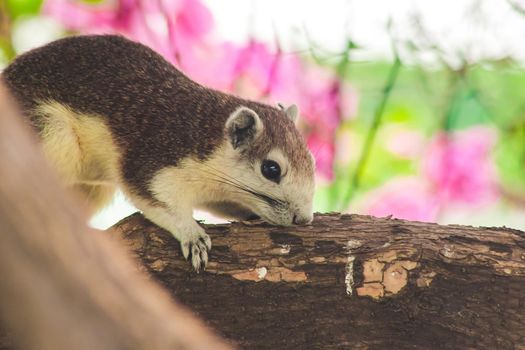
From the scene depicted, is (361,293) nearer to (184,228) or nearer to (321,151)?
Result: (184,228)

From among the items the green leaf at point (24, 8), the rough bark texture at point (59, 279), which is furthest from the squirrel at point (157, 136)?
the rough bark texture at point (59, 279)

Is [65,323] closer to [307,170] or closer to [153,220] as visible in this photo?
[153,220]

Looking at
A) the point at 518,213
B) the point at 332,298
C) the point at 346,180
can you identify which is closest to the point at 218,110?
the point at 332,298

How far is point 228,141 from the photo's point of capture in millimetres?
4207

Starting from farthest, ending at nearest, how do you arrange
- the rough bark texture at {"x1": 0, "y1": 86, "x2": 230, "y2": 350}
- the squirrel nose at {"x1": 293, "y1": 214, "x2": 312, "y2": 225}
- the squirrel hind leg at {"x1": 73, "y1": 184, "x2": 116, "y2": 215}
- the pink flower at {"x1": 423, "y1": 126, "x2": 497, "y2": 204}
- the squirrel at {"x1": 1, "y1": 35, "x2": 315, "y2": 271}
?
the pink flower at {"x1": 423, "y1": 126, "x2": 497, "y2": 204} < the squirrel hind leg at {"x1": 73, "y1": 184, "x2": 116, "y2": 215} < the squirrel at {"x1": 1, "y1": 35, "x2": 315, "y2": 271} < the squirrel nose at {"x1": 293, "y1": 214, "x2": 312, "y2": 225} < the rough bark texture at {"x1": 0, "y1": 86, "x2": 230, "y2": 350}

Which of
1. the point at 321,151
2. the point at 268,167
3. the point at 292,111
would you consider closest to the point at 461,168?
the point at 321,151

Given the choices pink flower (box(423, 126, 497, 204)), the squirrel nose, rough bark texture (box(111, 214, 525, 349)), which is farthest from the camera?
pink flower (box(423, 126, 497, 204))

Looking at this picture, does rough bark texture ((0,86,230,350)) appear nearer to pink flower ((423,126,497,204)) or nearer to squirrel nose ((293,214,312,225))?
squirrel nose ((293,214,312,225))

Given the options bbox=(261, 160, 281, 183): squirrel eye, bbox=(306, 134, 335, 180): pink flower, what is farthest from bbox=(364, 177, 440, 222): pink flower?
bbox=(261, 160, 281, 183): squirrel eye

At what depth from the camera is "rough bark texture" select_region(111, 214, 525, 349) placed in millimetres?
3572

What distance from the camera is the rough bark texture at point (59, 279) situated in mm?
1355

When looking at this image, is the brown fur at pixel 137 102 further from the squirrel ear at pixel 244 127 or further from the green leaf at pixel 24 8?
the green leaf at pixel 24 8

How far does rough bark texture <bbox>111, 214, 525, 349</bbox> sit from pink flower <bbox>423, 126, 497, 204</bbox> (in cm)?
173

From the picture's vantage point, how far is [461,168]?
5.48 metres
